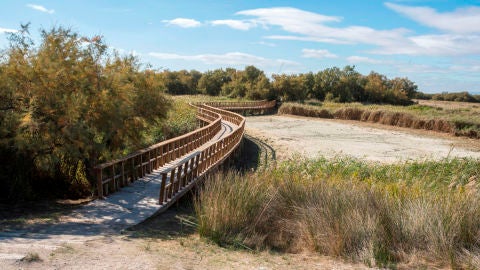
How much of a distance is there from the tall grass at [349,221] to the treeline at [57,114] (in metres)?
3.96

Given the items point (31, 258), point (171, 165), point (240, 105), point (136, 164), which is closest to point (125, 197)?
point (136, 164)

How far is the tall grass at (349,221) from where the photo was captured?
7.51 metres

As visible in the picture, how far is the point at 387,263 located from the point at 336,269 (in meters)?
0.86

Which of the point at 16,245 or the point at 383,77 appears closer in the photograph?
the point at 16,245

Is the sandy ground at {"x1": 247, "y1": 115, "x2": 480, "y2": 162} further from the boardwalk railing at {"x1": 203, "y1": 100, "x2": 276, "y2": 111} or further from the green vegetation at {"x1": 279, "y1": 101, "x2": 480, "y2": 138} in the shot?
the boardwalk railing at {"x1": 203, "y1": 100, "x2": 276, "y2": 111}

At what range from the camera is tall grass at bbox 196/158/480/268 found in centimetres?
751

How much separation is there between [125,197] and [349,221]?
19.9 feet

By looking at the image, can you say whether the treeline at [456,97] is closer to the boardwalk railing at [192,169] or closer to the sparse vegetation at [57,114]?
the boardwalk railing at [192,169]

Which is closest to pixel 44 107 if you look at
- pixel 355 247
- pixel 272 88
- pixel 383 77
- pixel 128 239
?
pixel 128 239

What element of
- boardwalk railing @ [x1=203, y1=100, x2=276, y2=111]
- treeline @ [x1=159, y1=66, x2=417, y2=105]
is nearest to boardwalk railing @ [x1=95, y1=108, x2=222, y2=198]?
boardwalk railing @ [x1=203, y1=100, x2=276, y2=111]

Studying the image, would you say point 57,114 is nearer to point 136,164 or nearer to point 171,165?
point 136,164

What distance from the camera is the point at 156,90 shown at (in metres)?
15.9

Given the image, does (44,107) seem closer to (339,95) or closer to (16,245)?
(16,245)

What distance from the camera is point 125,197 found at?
1171 cm
